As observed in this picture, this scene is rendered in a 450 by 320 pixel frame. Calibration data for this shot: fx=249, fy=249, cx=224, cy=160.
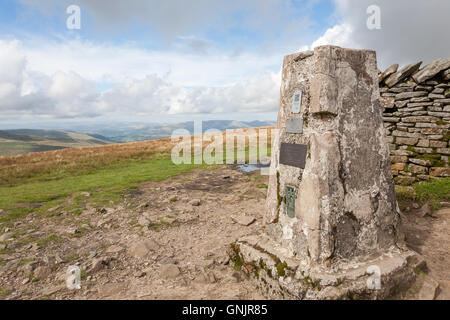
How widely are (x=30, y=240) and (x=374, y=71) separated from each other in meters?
9.12

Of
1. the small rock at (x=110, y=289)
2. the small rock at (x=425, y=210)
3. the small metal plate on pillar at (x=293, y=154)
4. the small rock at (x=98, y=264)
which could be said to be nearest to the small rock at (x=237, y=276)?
the small rock at (x=110, y=289)

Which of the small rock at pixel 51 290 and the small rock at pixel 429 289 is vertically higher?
the small rock at pixel 429 289

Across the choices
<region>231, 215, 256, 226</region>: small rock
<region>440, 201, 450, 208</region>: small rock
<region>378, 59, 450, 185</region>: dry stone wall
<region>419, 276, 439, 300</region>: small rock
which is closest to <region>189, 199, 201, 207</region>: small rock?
<region>231, 215, 256, 226</region>: small rock

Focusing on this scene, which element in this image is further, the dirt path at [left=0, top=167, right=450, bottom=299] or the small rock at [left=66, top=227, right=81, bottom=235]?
the small rock at [left=66, top=227, right=81, bottom=235]

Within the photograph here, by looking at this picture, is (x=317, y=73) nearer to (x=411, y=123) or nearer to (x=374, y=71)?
(x=374, y=71)

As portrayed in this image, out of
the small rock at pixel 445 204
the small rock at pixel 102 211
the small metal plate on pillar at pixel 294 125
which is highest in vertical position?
the small metal plate on pillar at pixel 294 125

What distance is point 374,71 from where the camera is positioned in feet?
14.6

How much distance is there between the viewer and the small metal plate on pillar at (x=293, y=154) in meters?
4.33

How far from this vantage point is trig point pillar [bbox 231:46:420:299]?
3.93 meters

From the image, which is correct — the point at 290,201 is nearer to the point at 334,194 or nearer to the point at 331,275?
the point at 334,194

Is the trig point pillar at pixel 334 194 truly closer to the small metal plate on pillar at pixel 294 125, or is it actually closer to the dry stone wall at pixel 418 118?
the small metal plate on pillar at pixel 294 125

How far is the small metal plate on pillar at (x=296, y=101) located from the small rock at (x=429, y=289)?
11.6 ft

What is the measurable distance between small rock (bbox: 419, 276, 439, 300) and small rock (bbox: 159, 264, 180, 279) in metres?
4.20

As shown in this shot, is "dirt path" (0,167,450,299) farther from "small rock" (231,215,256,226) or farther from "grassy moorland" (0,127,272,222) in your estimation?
"grassy moorland" (0,127,272,222)
